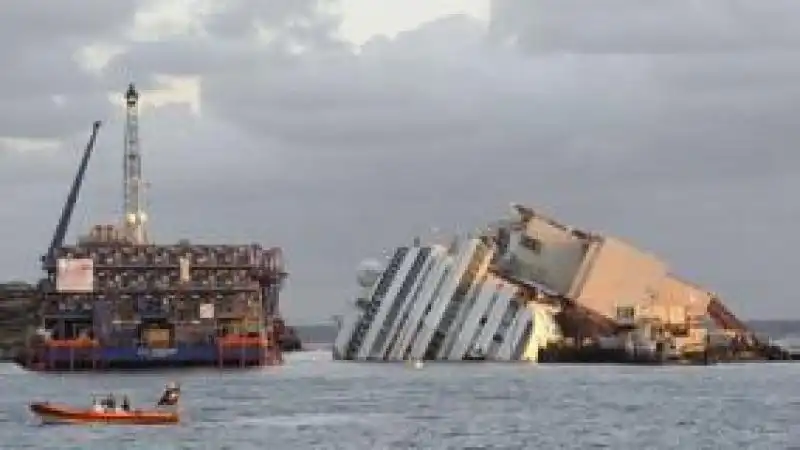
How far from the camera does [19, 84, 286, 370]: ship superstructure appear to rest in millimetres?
158375

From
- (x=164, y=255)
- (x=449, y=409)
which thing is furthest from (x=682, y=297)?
(x=449, y=409)

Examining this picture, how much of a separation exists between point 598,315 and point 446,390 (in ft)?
136

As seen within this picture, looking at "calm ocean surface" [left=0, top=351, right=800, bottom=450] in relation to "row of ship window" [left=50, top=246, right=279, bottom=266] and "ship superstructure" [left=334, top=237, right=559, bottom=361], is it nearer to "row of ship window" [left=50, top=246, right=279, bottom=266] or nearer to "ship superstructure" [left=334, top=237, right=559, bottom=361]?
"ship superstructure" [left=334, top=237, right=559, bottom=361]

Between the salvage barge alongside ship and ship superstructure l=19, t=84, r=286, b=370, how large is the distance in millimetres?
11079

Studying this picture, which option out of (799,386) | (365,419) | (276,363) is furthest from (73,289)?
(365,419)

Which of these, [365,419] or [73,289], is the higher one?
[73,289]

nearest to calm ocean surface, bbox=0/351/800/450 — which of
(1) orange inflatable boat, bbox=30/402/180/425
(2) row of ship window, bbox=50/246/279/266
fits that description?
(1) orange inflatable boat, bbox=30/402/180/425

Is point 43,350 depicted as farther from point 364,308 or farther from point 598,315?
point 598,315

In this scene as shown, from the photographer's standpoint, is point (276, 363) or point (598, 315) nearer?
point (598, 315)

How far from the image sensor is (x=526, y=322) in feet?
485

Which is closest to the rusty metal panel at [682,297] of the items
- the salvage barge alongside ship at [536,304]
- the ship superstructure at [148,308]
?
the salvage barge alongside ship at [536,304]

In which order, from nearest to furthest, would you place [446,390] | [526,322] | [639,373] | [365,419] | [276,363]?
[365,419]
[446,390]
[639,373]
[526,322]
[276,363]

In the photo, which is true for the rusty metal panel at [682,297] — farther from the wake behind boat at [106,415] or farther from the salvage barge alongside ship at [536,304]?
the wake behind boat at [106,415]

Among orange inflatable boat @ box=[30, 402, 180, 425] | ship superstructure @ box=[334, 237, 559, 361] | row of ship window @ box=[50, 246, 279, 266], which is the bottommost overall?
orange inflatable boat @ box=[30, 402, 180, 425]
